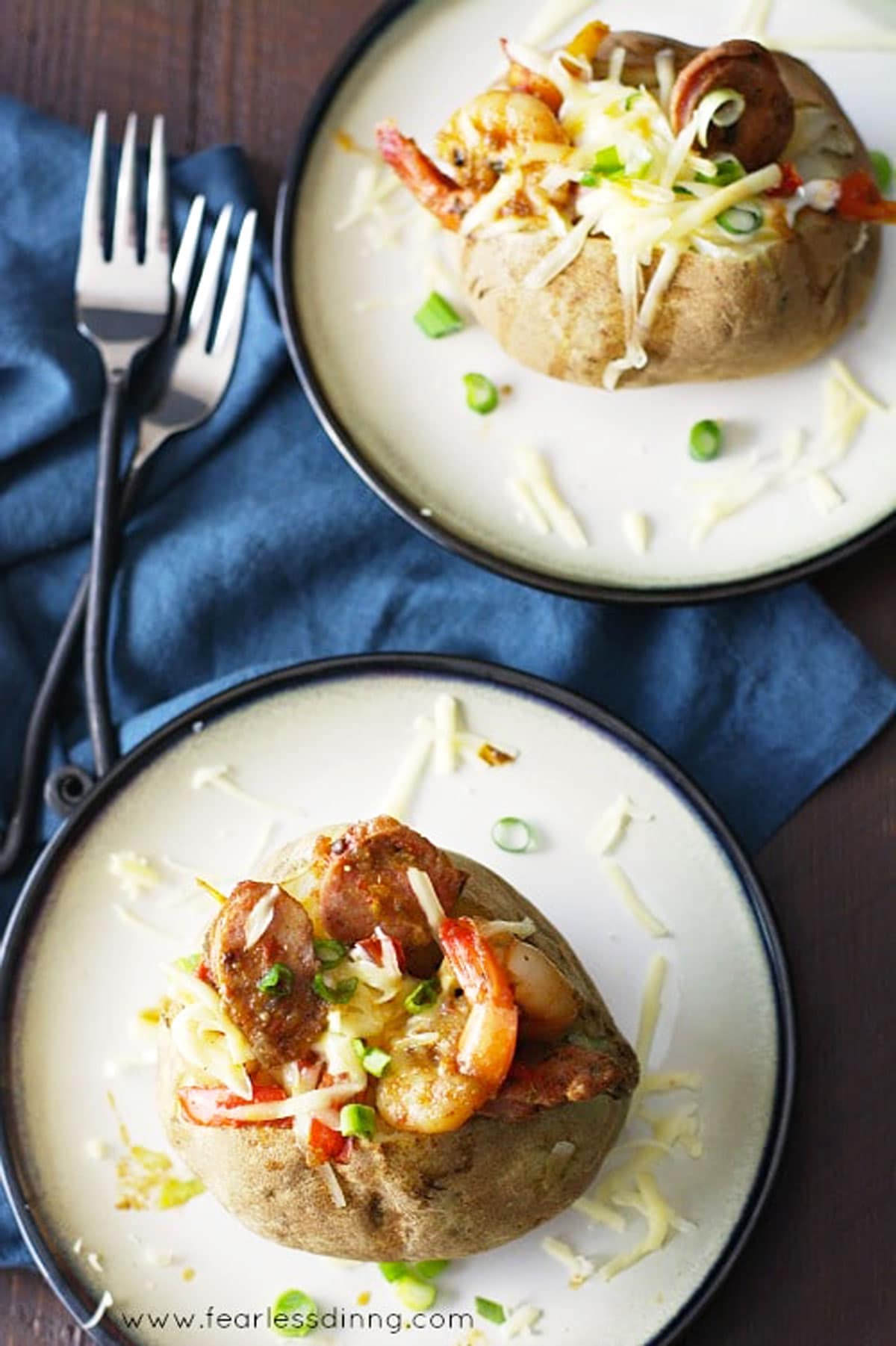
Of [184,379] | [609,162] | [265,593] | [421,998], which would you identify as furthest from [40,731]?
[609,162]

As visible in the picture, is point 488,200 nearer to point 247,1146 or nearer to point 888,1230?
point 247,1146

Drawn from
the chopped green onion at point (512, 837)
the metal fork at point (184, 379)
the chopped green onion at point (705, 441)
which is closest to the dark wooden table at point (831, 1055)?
the metal fork at point (184, 379)

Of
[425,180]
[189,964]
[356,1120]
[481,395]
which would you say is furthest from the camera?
[481,395]

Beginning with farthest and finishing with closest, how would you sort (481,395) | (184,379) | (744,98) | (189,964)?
1. (184,379)
2. (481,395)
3. (744,98)
4. (189,964)

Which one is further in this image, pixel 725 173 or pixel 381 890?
pixel 725 173

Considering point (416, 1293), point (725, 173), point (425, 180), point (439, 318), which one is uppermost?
point (725, 173)

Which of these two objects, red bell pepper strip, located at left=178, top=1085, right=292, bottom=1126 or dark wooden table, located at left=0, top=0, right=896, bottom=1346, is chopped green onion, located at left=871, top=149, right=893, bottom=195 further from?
Result: red bell pepper strip, located at left=178, top=1085, right=292, bottom=1126

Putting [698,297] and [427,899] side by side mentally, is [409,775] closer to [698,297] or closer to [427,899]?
[427,899]

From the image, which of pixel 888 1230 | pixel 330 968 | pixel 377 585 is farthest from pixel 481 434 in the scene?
pixel 888 1230
